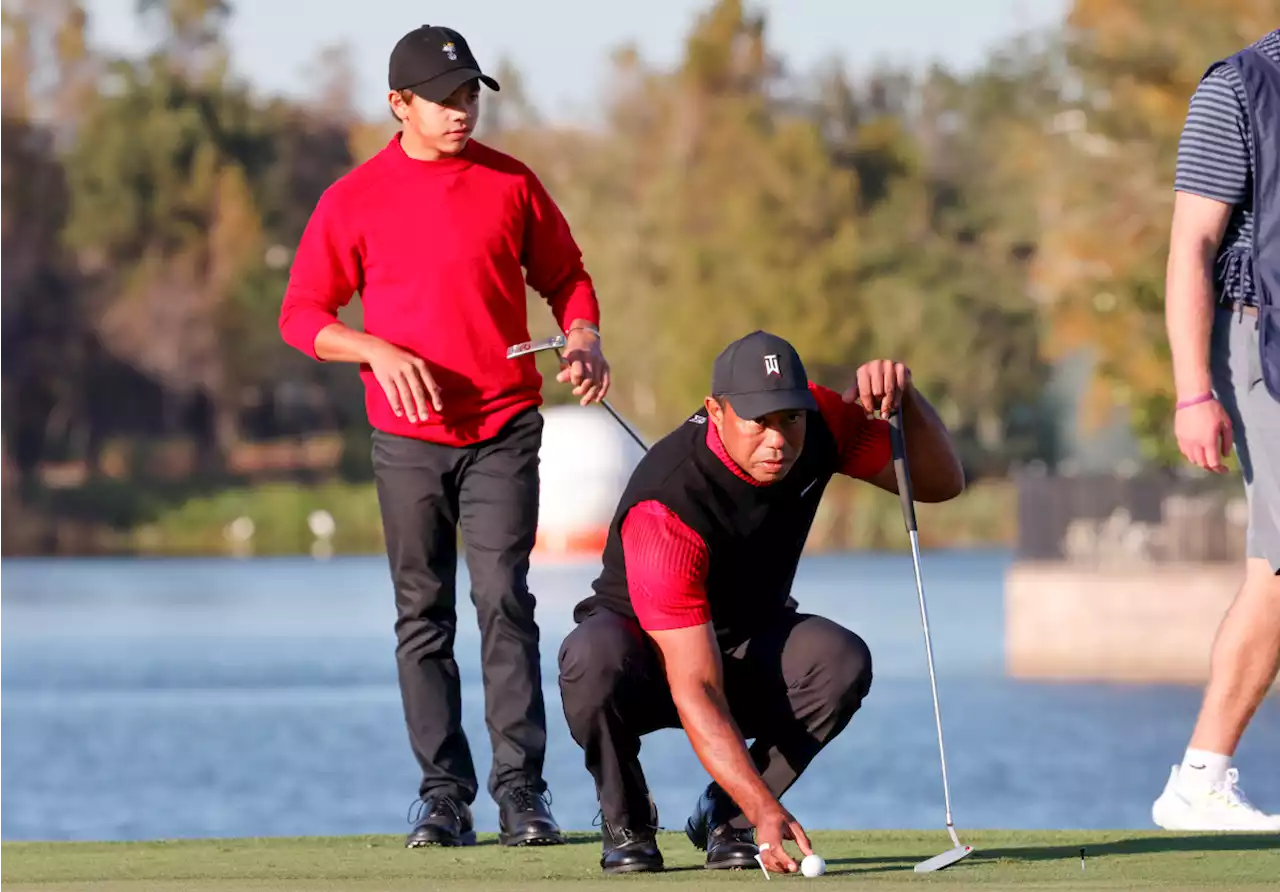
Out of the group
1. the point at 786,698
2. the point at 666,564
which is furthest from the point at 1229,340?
the point at 666,564

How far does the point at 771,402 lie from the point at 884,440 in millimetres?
475

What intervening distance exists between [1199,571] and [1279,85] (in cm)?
1906

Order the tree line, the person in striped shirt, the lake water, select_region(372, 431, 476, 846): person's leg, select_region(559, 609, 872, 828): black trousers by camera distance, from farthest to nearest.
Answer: the tree line → the lake water → select_region(372, 431, 476, 846): person's leg → the person in striped shirt → select_region(559, 609, 872, 828): black trousers

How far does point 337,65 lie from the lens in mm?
80938

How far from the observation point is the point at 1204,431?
5.90m

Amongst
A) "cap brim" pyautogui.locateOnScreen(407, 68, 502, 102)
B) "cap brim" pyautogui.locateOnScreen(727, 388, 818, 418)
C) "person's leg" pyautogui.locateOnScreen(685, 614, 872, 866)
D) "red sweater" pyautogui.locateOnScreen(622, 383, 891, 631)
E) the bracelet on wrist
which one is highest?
"cap brim" pyautogui.locateOnScreen(407, 68, 502, 102)

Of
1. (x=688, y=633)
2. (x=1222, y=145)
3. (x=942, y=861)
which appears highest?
(x=1222, y=145)

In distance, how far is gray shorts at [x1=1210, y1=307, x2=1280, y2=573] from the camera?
235 inches

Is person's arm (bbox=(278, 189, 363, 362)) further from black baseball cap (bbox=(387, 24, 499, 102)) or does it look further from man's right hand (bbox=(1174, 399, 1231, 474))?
man's right hand (bbox=(1174, 399, 1231, 474))

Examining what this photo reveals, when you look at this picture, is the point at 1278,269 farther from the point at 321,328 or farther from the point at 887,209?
the point at 887,209

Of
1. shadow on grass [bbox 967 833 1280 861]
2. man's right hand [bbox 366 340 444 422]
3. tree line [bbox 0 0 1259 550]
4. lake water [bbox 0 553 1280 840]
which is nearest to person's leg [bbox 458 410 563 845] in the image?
man's right hand [bbox 366 340 444 422]

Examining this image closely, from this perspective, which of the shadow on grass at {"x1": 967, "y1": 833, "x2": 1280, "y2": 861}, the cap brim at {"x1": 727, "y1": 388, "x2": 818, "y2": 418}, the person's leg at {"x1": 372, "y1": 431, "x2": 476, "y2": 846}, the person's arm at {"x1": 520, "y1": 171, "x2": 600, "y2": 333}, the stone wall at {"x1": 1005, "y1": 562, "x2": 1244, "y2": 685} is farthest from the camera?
the stone wall at {"x1": 1005, "y1": 562, "x2": 1244, "y2": 685}

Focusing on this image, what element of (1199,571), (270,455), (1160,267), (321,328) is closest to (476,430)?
(321,328)

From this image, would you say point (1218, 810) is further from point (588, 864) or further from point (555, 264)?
point (555, 264)
